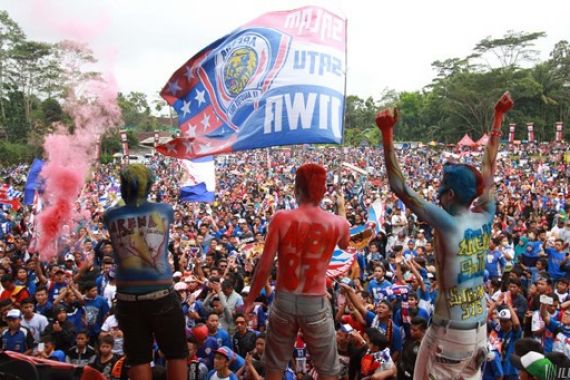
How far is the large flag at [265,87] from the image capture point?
4.71 m

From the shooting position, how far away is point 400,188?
2.67 m

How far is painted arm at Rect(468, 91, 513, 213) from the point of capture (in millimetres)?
2957

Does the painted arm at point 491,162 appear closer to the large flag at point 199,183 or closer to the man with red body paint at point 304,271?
the man with red body paint at point 304,271

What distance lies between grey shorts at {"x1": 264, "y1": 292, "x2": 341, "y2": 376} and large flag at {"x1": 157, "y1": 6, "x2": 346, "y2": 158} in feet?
6.06

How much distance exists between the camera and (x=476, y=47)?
56.4 m

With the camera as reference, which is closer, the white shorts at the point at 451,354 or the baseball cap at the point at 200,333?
the white shorts at the point at 451,354

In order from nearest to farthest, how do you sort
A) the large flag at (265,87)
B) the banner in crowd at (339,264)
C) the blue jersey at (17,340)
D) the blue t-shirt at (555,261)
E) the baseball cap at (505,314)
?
1. the large flag at (265,87)
2. the baseball cap at (505,314)
3. the blue jersey at (17,340)
4. the banner in crowd at (339,264)
5. the blue t-shirt at (555,261)

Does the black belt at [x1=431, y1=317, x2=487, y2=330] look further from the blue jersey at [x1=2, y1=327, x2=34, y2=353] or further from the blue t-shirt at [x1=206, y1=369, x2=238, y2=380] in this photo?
the blue jersey at [x1=2, y1=327, x2=34, y2=353]

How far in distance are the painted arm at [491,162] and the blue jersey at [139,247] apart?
5.57ft

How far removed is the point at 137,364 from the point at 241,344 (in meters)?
2.78

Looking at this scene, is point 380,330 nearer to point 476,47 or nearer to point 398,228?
point 398,228

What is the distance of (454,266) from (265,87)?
9.26 feet

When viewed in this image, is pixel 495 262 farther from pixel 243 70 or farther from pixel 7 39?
pixel 7 39

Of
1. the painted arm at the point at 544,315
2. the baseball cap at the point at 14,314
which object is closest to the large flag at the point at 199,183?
the baseball cap at the point at 14,314
